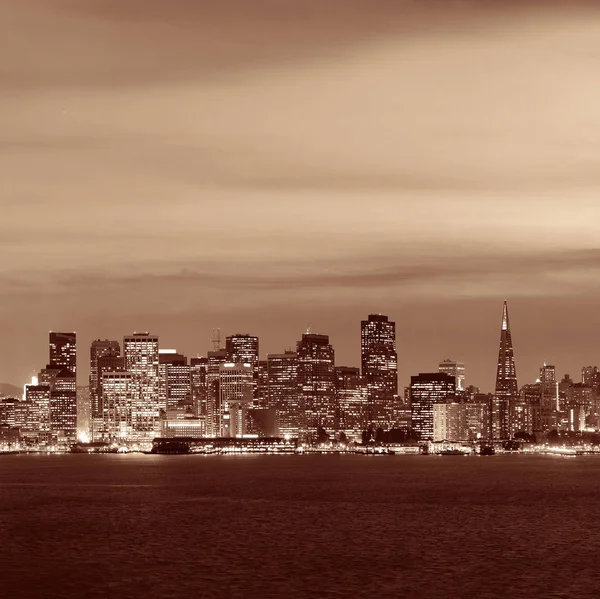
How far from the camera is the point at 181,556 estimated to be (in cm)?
9800

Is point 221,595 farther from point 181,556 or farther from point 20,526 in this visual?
point 20,526

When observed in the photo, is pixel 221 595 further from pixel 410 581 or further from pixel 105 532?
pixel 105 532

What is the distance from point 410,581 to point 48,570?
996 inches

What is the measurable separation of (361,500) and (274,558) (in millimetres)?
65564

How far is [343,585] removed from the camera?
82.6 meters

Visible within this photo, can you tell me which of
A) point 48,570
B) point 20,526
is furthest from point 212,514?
point 48,570

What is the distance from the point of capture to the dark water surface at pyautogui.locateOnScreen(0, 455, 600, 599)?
8225cm

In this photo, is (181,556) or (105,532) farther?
Answer: (105,532)

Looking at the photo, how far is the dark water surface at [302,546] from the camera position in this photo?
82250 millimetres

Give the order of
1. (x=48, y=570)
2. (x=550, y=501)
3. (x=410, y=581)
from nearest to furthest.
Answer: (x=410, y=581), (x=48, y=570), (x=550, y=501)

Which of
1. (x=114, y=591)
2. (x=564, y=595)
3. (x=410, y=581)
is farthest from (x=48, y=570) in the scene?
(x=564, y=595)

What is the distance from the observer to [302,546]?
104312 mm

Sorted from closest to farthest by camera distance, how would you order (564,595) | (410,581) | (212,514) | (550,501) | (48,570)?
(564,595) → (410,581) → (48,570) → (212,514) → (550,501)

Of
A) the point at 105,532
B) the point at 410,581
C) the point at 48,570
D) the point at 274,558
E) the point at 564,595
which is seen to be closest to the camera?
the point at 564,595
